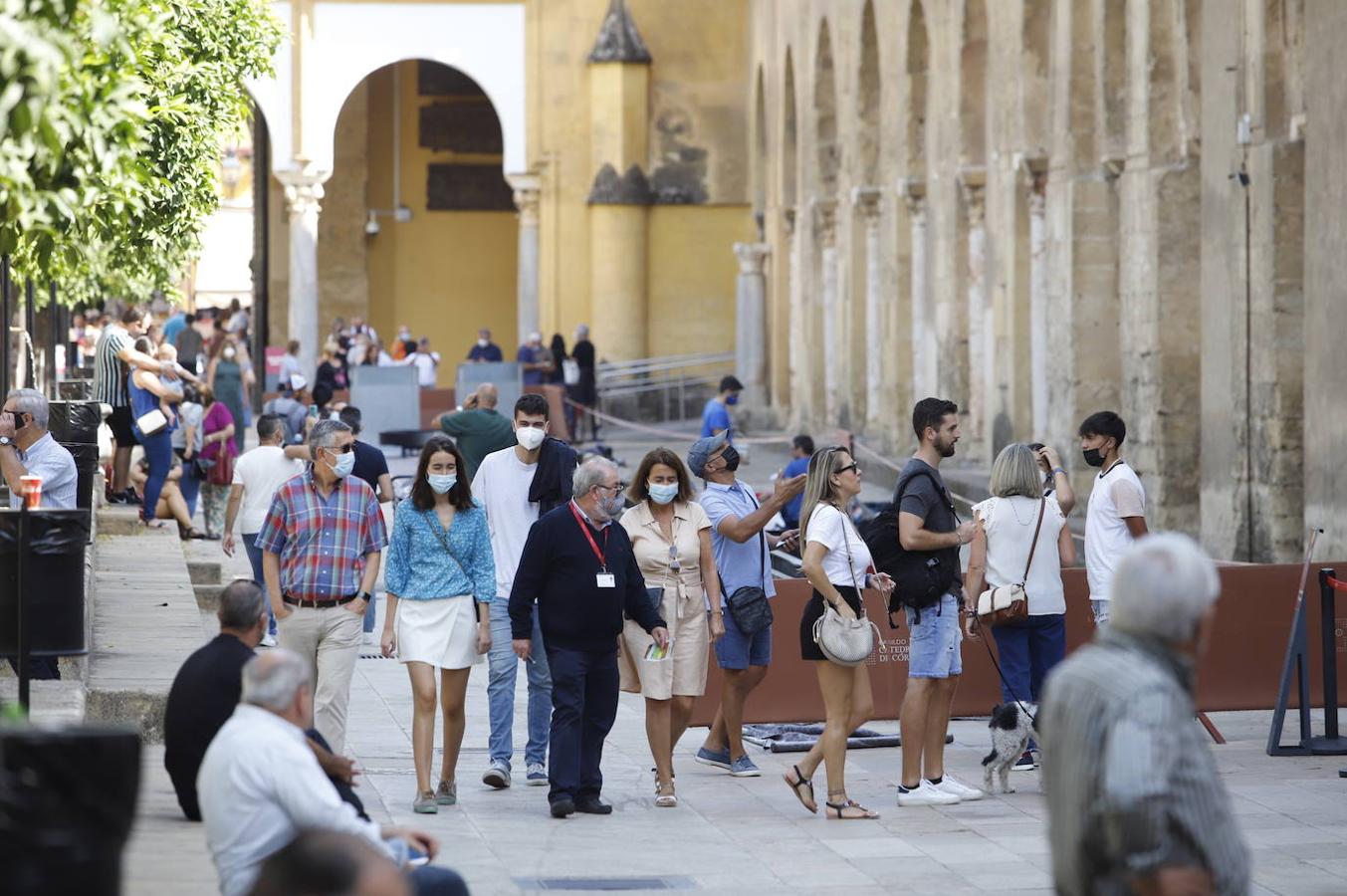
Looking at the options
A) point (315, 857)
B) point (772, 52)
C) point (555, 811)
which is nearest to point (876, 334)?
point (772, 52)

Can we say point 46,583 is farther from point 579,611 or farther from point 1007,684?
point 1007,684

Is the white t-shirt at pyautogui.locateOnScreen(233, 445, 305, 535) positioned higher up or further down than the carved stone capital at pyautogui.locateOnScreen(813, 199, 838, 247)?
further down

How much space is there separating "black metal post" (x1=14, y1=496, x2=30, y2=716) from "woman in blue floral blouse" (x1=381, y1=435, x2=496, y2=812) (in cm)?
151

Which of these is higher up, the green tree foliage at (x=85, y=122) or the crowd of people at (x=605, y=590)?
the green tree foliage at (x=85, y=122)

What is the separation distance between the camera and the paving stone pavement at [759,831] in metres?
8.75

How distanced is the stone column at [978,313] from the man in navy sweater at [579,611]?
52.5 feet

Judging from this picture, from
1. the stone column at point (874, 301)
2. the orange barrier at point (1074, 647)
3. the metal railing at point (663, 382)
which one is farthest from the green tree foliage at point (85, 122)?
the metal railing at point (663, 382)

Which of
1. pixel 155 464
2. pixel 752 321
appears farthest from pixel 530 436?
pixel 752 321

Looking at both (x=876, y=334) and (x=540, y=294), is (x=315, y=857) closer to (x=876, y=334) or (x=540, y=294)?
(x=876, y=334)

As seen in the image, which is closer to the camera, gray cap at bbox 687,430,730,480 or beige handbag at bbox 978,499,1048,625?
beige handbag at bbox 978,499,1048,625

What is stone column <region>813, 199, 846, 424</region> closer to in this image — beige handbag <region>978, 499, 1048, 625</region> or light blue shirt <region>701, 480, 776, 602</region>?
light blue shirt <region>701, 480, 776, 602</region>

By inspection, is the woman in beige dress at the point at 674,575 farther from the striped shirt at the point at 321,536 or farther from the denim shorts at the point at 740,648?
the striped shirt at the point at 321,536

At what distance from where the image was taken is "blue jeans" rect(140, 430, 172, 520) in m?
19.5

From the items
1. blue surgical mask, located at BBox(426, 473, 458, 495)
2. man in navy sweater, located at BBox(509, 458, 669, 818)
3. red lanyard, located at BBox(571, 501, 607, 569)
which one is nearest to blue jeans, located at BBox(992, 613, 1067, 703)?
man in navy sweater, located at BBox(509, 458, 669, 818)
